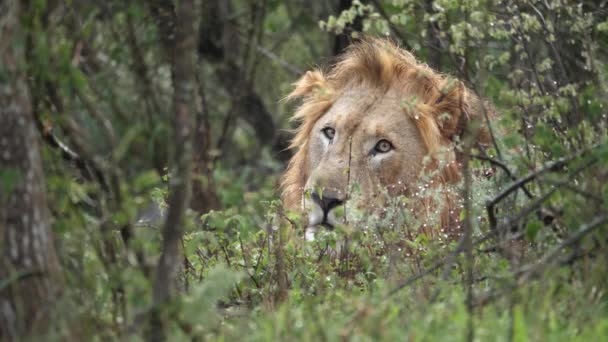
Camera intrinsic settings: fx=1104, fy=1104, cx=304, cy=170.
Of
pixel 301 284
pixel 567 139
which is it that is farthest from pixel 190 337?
pixel 567 139

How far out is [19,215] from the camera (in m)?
3.53

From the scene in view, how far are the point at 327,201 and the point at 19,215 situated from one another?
2.85 meters

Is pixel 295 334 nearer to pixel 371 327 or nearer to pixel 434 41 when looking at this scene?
pixel 371 327

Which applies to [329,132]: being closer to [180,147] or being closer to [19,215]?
[180,147]

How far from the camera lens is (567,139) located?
4930mm

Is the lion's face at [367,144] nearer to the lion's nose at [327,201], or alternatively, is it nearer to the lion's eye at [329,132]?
the lion's eye at [329,132]

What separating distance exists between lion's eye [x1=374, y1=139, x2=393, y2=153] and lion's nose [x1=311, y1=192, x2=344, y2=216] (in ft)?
→ 2.61

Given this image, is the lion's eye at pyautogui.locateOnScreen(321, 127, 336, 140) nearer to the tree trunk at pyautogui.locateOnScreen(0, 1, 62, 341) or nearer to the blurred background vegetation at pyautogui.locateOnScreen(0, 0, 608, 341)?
the blurred background vegetation at pyautogui.locateOnScreen(0, 0, 608, 341)

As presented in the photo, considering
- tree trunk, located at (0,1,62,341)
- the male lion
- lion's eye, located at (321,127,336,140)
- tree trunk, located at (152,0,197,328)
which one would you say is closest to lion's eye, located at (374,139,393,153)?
the male lion

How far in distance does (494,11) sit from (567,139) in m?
1.77

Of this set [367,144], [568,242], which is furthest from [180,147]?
[367,144]

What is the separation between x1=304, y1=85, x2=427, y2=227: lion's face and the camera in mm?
6723

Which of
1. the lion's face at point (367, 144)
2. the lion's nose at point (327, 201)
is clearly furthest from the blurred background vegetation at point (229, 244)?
the lion's face at point (367, 144)

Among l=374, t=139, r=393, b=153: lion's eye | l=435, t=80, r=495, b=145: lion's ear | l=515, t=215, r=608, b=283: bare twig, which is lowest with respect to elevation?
l=515, t=215, r=608, b=283: bare twig
